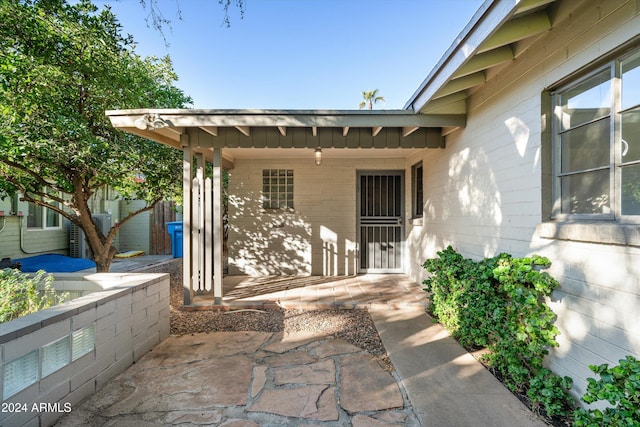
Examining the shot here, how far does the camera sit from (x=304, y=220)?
19.6 ft

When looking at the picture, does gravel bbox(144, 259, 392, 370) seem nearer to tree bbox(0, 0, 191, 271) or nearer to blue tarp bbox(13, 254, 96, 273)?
tree bbox(0, 0, 191, 271)

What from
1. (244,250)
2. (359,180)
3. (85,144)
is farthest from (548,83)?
(244,250)

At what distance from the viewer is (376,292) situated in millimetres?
4641

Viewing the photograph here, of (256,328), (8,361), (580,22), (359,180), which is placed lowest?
(256,328)

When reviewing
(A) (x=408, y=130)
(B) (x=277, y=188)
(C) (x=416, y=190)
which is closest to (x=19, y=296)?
(B) (x=277, y=188)

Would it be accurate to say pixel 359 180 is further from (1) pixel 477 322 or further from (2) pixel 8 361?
(2) pixel 8 361

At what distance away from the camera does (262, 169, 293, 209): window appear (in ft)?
19.6

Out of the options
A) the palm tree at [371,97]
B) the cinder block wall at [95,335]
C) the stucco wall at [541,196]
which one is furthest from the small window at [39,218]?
the palm tree at [371,97]

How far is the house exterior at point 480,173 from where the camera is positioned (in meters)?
1.76

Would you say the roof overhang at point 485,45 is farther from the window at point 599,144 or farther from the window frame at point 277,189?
the window frame at point 277,189

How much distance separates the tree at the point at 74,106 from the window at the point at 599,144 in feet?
16.0

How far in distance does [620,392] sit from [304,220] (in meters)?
4.93

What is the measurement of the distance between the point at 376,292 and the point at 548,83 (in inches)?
133

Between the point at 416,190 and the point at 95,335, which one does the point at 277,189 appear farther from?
the point at 95,335
